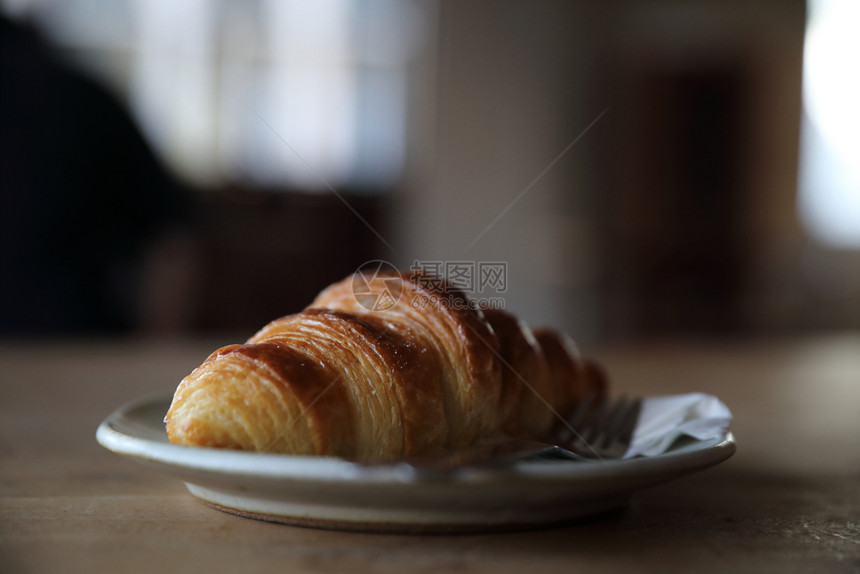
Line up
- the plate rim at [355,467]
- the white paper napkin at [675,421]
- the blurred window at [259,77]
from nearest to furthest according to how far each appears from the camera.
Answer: the plate rim at [355,467] → the white paper napkin at [675,421] → the blurred window at [259,77]

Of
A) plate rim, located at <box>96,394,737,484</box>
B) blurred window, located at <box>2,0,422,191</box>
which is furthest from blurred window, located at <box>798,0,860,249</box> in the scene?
plate rim, located at <box>96,394,737,484</box>

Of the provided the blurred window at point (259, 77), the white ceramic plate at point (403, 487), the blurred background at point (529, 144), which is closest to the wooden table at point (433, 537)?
the white ceramic plate at point (403, 487)

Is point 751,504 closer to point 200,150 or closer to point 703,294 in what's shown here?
point 703,294

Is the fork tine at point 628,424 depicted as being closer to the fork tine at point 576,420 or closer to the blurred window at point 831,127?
the fork tine at point 576,420

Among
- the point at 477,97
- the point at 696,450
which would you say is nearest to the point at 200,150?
the point at 477,97

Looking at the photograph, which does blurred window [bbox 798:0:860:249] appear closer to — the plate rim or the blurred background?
the blurred background

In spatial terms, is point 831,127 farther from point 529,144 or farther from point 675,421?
point 675,421

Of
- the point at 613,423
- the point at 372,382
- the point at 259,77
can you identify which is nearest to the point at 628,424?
the point at 613,423
